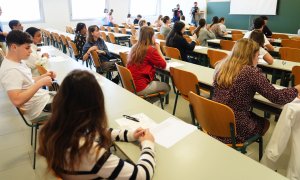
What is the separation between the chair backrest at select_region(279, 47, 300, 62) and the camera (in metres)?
4.13

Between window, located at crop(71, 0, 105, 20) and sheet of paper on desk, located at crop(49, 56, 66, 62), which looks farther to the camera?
window, located at crop(71, 0, 105, 20)

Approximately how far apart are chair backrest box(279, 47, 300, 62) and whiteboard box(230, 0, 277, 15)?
605 centimetres

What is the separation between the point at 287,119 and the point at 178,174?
0.95 metres

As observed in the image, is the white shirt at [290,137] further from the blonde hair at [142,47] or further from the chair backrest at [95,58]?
the chair backrest at [95,58]

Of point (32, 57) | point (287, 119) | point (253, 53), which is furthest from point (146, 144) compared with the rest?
point (32, 57)

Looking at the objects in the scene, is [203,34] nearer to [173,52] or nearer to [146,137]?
[173,52]

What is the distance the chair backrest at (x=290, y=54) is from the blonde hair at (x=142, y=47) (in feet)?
8.21

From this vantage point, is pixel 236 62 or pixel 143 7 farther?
pixel 143 7

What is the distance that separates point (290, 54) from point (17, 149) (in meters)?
4.30

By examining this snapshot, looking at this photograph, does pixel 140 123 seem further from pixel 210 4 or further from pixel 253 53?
pixel 210 4

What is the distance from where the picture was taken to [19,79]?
2123 millimetres

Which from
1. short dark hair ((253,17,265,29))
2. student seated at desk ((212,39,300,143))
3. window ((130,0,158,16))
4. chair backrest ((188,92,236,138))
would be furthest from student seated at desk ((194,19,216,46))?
window ((130,0,158,16))

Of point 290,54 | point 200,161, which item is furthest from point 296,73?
point 200,161

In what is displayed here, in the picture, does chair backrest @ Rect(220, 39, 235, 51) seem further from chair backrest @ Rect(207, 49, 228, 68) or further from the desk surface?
the desk surface
